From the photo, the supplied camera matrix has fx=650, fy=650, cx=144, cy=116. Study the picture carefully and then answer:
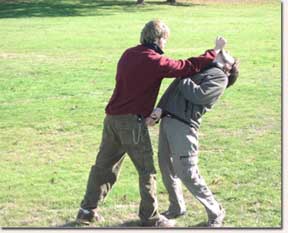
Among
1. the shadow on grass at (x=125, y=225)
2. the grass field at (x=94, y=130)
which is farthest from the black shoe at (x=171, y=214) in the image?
the shadow on grass at (x=125, y=225)

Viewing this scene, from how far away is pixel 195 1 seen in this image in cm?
4109

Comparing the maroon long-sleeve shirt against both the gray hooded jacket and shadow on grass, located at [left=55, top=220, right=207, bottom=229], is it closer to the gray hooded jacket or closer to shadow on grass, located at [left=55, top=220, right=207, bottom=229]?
the gray hooded jacket

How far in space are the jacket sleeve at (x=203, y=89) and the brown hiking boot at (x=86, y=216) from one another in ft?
4.16

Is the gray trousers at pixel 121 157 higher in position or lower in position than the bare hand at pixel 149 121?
lower

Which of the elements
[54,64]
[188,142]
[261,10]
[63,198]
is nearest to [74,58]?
[54,64]

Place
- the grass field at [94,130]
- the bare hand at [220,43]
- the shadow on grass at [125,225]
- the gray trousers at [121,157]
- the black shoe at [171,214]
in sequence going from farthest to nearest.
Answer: the grass field at [94,130], the black shoe at [171,214], the shadow on grass at [125,225], the bare hand at [220,43], the gray trousers at [121,157]

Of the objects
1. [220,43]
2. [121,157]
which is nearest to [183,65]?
[220,43]

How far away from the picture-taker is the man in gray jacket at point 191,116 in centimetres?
518

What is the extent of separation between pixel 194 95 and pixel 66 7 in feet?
106

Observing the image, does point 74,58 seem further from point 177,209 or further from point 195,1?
point 195,1

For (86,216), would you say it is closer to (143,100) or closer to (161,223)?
(161,223)

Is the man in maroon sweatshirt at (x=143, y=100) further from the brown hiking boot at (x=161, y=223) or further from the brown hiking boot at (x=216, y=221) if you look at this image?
the brown hiking boot at (x=216, y=221)

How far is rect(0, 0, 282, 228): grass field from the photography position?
5.91 m

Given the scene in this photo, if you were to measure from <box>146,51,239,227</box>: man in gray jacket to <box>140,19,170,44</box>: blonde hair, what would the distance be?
0.40 meters
